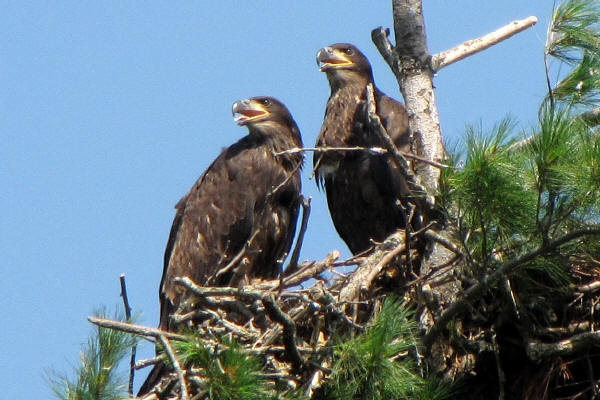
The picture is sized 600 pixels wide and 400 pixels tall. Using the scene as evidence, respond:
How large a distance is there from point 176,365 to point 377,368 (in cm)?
84

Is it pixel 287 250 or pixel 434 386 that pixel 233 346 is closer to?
pixel 434 386

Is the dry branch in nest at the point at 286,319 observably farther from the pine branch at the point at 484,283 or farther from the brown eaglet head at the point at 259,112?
the brown eaglet head at the point at 259,112

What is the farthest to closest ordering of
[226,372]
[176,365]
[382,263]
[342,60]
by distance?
[342,60] → [382,263] → [176,365] → [226,372]

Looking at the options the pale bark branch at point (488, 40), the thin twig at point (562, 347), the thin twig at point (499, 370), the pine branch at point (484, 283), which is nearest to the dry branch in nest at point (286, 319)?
the pine branch at point (484, 283)

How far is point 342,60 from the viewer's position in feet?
26.7

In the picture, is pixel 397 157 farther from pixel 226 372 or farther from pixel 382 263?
pixel 226 372

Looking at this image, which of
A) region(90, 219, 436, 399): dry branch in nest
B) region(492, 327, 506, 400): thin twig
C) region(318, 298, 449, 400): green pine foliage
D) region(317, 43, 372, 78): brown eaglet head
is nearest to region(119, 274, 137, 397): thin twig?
region(90, 219, 436, 399): dry branch in nest

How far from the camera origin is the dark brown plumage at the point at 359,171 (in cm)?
737

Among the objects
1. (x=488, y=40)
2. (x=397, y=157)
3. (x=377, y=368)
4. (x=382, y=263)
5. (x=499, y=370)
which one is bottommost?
(x=499, y=370)

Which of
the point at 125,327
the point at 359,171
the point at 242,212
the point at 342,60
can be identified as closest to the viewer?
the point at 125,327

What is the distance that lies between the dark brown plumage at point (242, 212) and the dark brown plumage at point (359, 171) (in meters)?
0.28

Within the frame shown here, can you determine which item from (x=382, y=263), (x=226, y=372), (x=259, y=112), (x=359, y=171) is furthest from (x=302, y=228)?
(x=259, y=112)

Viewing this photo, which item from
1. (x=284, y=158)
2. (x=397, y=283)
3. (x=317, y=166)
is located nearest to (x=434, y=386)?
(x=397, y=283)

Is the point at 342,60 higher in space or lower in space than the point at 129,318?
higher
